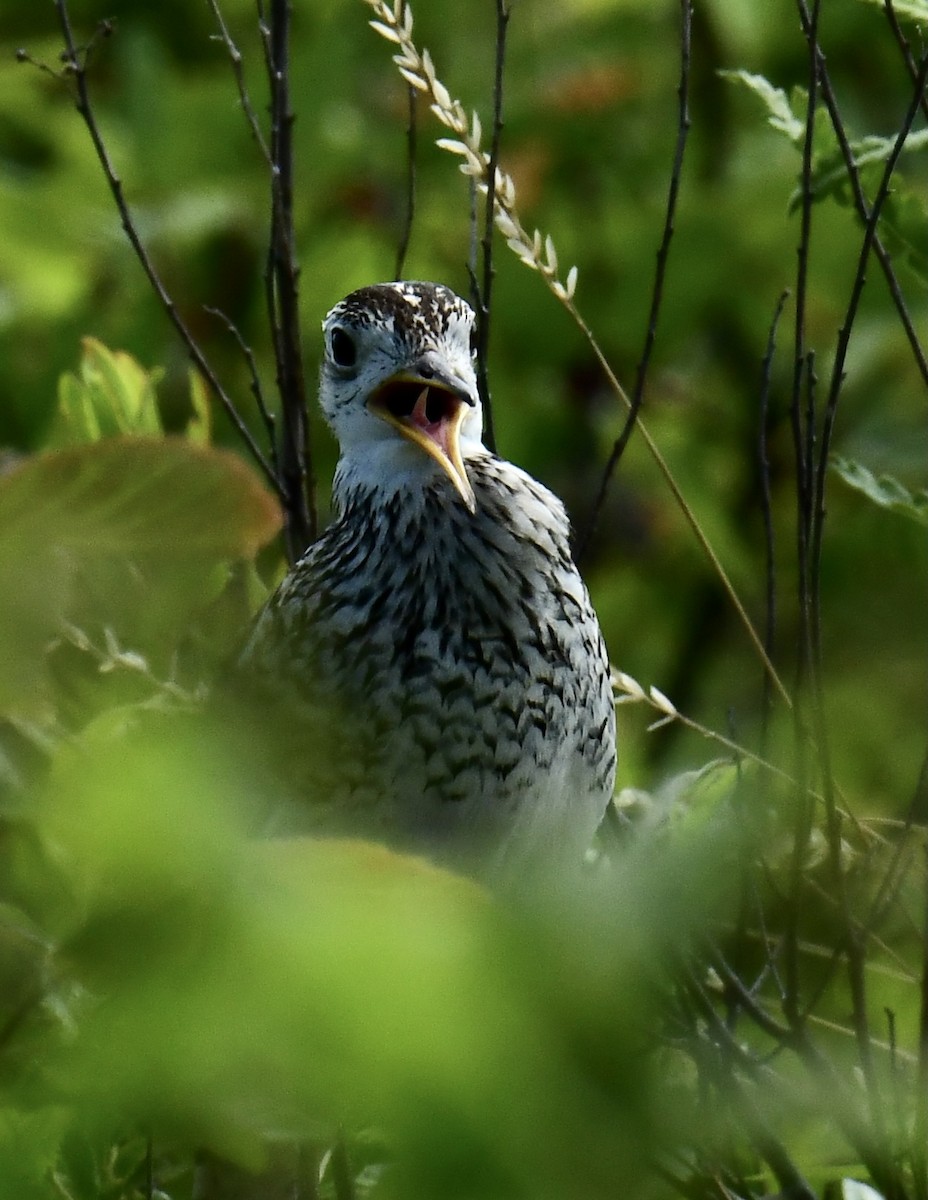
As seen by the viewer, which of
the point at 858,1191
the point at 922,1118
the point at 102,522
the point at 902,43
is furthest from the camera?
the point at 902,43

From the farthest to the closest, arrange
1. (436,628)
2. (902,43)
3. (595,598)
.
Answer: (595,598), (436,628), (902,43)

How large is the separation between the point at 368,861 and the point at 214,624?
2.16m

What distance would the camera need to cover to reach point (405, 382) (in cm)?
271

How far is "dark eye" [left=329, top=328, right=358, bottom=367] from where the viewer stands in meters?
2.83

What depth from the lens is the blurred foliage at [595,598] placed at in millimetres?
600

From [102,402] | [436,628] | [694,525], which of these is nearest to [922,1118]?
[694,525]

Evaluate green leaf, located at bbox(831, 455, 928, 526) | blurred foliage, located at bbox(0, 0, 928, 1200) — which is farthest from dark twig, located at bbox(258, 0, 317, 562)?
green leaf, located at bbox(831, 455, 928, 526)

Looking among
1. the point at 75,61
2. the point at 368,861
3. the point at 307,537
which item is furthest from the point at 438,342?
the point at 368,861

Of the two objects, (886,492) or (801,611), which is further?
(886,492)

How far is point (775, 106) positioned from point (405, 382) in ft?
2.18

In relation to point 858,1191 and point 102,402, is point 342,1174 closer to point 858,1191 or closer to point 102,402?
point 858,1191

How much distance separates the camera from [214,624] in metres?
2.78

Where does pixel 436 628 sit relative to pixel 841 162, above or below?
below

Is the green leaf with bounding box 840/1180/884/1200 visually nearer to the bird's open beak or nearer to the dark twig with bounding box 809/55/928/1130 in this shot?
the dark twig with bounding box 809/55/928/1130
